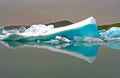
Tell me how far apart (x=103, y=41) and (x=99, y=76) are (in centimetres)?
1181

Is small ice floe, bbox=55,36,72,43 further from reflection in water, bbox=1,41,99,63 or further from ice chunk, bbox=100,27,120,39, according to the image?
ice chunk, bbox=100,27,120,39

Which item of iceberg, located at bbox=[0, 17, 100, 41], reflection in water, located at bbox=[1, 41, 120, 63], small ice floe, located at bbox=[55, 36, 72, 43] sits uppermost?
iceberg, located at bbox=[0, 17, 100, 41]

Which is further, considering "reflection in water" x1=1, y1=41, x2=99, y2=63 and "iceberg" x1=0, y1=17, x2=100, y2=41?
"iceberg" x1=0, y1=17, x2=100, y2=41

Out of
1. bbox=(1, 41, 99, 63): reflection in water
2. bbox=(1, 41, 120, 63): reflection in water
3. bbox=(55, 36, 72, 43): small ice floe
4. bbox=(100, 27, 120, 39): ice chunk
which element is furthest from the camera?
bbox=(100, 27, 120, 39): ice chunk

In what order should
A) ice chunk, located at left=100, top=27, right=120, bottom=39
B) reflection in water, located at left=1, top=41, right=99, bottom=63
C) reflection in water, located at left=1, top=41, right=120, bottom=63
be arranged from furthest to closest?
ice chunk, located at left=100, top=27, right=120, bottom=39 < reflection in water, located at left=1, top=41, right=120, bottom=63 < reflection in water, located at left=1, top=41, right=99, bottom=63

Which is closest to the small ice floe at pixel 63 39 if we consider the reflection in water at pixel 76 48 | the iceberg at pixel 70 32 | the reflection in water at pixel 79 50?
the iceberg at pixel 70 32

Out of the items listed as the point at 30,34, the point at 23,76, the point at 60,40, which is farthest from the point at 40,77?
the point at 30,34

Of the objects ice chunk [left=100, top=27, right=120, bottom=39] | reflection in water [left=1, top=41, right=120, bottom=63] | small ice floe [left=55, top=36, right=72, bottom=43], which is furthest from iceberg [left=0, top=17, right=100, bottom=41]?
ice chunk [left=100, top=27, right=120, bottom=39]

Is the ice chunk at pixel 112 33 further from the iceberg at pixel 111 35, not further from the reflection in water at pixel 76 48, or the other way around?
the reflection in water at pixel 76 48

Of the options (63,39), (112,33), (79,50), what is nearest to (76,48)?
(79,50)

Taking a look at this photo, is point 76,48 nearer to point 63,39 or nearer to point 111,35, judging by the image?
point 63,39

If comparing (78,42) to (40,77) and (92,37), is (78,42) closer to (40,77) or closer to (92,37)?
(92,37)

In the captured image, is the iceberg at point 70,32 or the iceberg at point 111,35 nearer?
the iceberg at point 70,32

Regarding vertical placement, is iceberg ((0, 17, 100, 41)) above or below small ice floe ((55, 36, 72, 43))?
above
